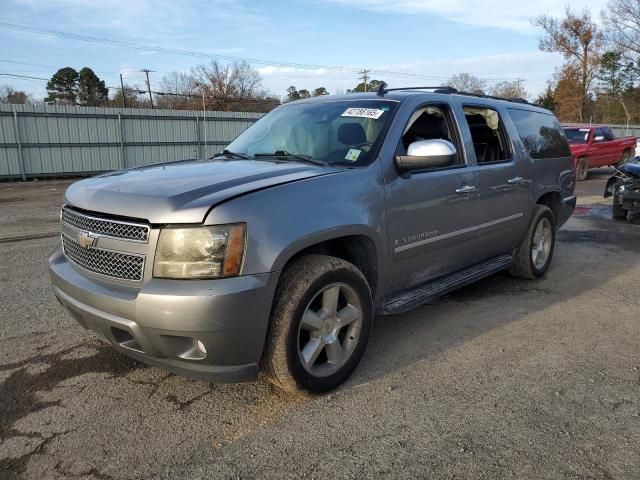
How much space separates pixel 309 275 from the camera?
2.93 meters

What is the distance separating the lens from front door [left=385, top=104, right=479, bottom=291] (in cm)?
357

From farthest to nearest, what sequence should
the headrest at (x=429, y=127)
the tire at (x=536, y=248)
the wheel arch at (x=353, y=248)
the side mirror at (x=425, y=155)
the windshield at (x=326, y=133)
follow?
the tire at (x=536, y=248), the headrest at (x=429, y=127), the windshield at (x=326, y=133), the side mirror at (x=425, y=155), the wheel arch at (x=353, y=248)

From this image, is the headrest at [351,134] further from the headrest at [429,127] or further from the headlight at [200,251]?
the headlight at [200,251]

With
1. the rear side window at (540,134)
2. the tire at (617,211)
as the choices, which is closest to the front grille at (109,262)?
the rear side window at (540,134)

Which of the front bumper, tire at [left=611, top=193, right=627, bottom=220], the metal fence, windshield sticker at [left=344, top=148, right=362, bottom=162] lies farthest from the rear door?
the metal fence

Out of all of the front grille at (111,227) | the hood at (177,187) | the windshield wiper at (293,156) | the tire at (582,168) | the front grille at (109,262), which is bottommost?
the tire at (582,168)

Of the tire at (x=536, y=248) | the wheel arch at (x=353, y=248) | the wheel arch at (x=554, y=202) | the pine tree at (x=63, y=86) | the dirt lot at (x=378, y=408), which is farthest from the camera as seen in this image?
the pine tree at (x=63, y=86)

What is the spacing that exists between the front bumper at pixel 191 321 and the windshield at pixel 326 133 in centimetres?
124

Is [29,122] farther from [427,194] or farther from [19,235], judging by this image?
[427,194]

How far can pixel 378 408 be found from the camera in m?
3.03

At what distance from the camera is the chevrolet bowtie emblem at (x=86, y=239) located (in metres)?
2.90

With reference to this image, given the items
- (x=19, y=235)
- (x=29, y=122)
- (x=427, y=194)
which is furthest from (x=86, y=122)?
(x=427, y=194)

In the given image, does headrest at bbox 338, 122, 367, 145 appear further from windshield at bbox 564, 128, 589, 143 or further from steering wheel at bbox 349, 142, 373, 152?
windshield at bbox 564, 128, 589, 143

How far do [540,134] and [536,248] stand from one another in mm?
1207
